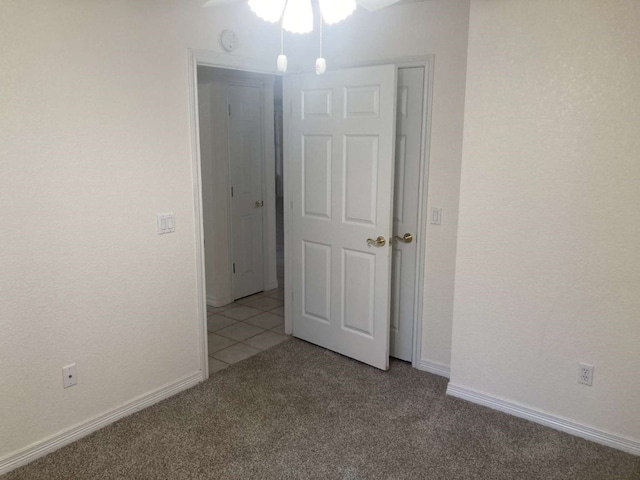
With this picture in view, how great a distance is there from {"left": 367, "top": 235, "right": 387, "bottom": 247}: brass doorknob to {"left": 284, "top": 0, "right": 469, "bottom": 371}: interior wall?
279mm

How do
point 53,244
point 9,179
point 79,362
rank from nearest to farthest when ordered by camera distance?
1. point 9,179
2. point 53,244
3. point 79,362

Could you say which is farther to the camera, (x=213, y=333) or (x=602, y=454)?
(x=213, y=333)

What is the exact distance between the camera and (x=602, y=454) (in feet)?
8.24

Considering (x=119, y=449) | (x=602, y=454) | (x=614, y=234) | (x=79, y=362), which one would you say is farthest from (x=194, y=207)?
(x=602, y=454)

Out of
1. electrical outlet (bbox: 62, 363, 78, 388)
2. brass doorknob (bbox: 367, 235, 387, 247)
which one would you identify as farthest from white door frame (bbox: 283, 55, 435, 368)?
electrical outlet (bbox: 62, 363, 78, 388)

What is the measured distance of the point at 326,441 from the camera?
2631 millimetres

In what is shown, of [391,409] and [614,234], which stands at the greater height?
[614,234]

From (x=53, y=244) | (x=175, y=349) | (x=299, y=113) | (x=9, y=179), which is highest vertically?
(x=299, y=113)

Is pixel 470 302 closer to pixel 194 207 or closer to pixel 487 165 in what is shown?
pixel 487 165

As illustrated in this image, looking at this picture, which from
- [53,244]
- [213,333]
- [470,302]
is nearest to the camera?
[53,244]

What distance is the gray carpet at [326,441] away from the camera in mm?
2400

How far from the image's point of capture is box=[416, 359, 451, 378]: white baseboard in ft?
10.8

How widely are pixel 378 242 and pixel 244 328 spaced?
151cm

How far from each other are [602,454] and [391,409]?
3.50 feet
